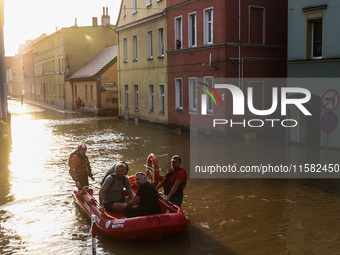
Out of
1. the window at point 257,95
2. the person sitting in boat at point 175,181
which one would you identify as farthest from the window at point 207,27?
the person sitting in boat at point 175,181

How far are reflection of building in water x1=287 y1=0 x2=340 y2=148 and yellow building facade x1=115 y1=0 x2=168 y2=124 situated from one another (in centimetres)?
1034

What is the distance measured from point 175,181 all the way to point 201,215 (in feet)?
4.58

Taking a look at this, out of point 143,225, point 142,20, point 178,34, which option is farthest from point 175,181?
point 142,20

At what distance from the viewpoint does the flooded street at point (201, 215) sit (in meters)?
8.23

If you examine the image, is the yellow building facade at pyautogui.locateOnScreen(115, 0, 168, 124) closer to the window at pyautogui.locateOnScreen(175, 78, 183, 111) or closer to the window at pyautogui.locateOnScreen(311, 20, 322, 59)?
the window at pyautogui.locateOnScreen(175, 78, 183, 111)

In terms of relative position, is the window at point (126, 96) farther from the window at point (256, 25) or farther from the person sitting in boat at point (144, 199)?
the person sitting in boat at point (144, 199)

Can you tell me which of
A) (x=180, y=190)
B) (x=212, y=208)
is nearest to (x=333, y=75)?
(x=212, y=208)

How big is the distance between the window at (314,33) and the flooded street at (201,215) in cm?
478

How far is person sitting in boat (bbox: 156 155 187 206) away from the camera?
925 centimetres

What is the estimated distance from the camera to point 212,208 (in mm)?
10758

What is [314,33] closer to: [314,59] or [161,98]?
[314,59]

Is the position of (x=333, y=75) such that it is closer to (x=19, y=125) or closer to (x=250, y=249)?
(x=250, y=249)

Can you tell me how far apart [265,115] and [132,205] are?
16565mm

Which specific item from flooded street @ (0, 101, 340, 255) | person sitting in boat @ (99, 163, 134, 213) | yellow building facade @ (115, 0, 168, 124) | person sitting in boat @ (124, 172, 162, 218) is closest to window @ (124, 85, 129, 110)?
yellow building facade @ (115, 0, 168, 124)
